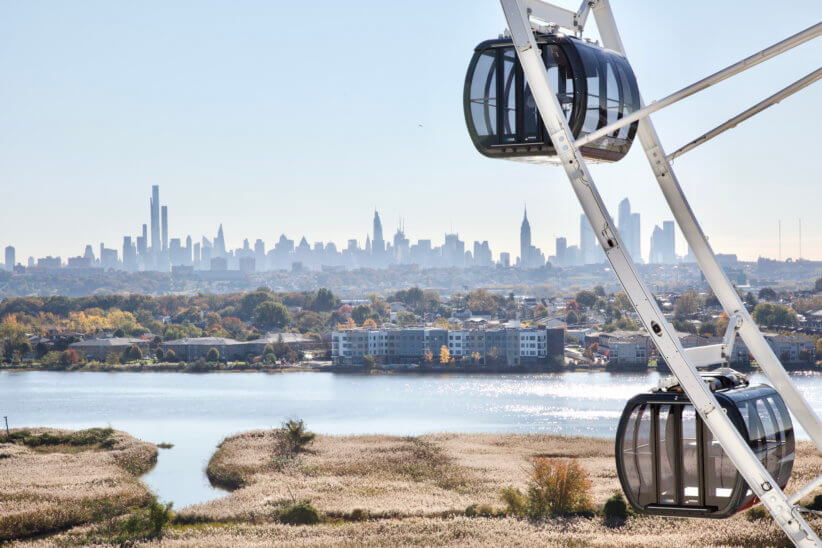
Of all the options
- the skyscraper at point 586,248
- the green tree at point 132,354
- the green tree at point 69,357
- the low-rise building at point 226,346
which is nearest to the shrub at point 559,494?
the low-rise building at point 226,346

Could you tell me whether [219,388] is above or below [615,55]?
below

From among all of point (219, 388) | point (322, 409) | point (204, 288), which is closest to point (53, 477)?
point (322, 409)

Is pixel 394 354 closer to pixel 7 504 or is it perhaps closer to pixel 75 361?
pixel 75 361

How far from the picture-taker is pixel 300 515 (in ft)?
59.1

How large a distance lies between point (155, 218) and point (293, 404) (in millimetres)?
125082

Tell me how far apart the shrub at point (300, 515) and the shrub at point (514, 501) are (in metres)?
3.85

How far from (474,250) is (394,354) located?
111 metres

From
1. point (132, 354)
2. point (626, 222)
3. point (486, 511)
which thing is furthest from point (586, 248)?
point (486, 511)

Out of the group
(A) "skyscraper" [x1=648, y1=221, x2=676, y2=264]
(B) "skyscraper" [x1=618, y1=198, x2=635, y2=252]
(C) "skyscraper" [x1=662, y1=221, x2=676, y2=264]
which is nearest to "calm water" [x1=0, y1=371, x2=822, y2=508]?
(A) "skyscraper" [x1=648, y1=221, x2=676, y2=264]

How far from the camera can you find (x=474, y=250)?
178375 mm

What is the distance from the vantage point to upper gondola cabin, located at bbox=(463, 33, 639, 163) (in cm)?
439

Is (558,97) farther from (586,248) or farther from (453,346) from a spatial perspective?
(586,248)

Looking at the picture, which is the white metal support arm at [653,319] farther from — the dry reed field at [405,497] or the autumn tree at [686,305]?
the autumn tree at [686,305]

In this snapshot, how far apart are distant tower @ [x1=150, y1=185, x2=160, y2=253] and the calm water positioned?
281 feet
